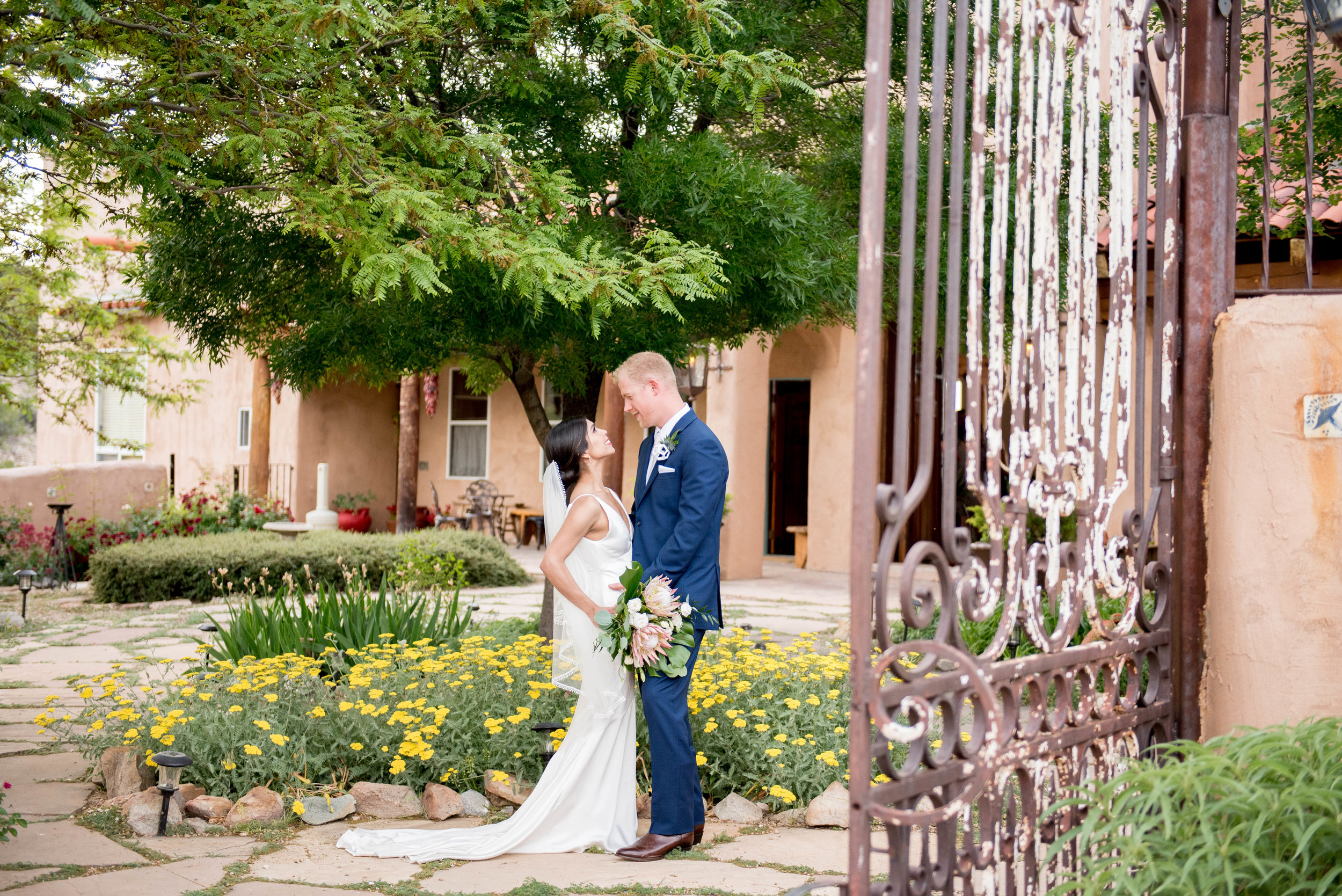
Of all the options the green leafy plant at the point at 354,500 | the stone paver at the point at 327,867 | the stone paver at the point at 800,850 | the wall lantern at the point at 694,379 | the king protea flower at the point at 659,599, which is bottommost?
the stone paver at the point at 327,867

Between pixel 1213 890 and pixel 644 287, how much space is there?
2.81 meters

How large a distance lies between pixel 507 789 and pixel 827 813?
1222 millimetres

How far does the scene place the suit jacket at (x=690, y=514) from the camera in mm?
3863

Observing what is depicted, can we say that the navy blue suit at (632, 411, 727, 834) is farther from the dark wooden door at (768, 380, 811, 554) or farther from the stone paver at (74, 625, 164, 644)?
the dark wooden door at (768, 380, 811, 554)

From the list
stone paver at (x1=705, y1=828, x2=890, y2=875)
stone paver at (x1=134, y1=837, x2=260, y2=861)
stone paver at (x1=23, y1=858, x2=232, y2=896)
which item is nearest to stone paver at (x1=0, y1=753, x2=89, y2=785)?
stone paver at (x1=134, y1=837, x2=260, y2=861)

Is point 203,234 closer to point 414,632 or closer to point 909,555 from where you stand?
point 414,632

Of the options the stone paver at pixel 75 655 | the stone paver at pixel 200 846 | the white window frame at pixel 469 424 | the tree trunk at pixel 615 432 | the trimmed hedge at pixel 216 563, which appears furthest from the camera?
the white window frame at pixel 469 424

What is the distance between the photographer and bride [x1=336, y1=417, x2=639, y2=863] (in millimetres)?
3932

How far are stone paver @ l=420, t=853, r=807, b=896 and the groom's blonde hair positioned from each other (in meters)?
1.60

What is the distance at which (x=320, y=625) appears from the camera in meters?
5.89

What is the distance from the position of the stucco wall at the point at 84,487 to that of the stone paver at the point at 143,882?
38.3ft

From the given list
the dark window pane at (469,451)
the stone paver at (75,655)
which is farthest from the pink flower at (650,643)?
the dark window pane at (469,451)

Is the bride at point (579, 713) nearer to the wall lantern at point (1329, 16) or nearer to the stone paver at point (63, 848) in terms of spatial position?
the stone paver at point (63, 848)

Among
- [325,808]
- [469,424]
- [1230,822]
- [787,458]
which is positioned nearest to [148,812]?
[325,808]
